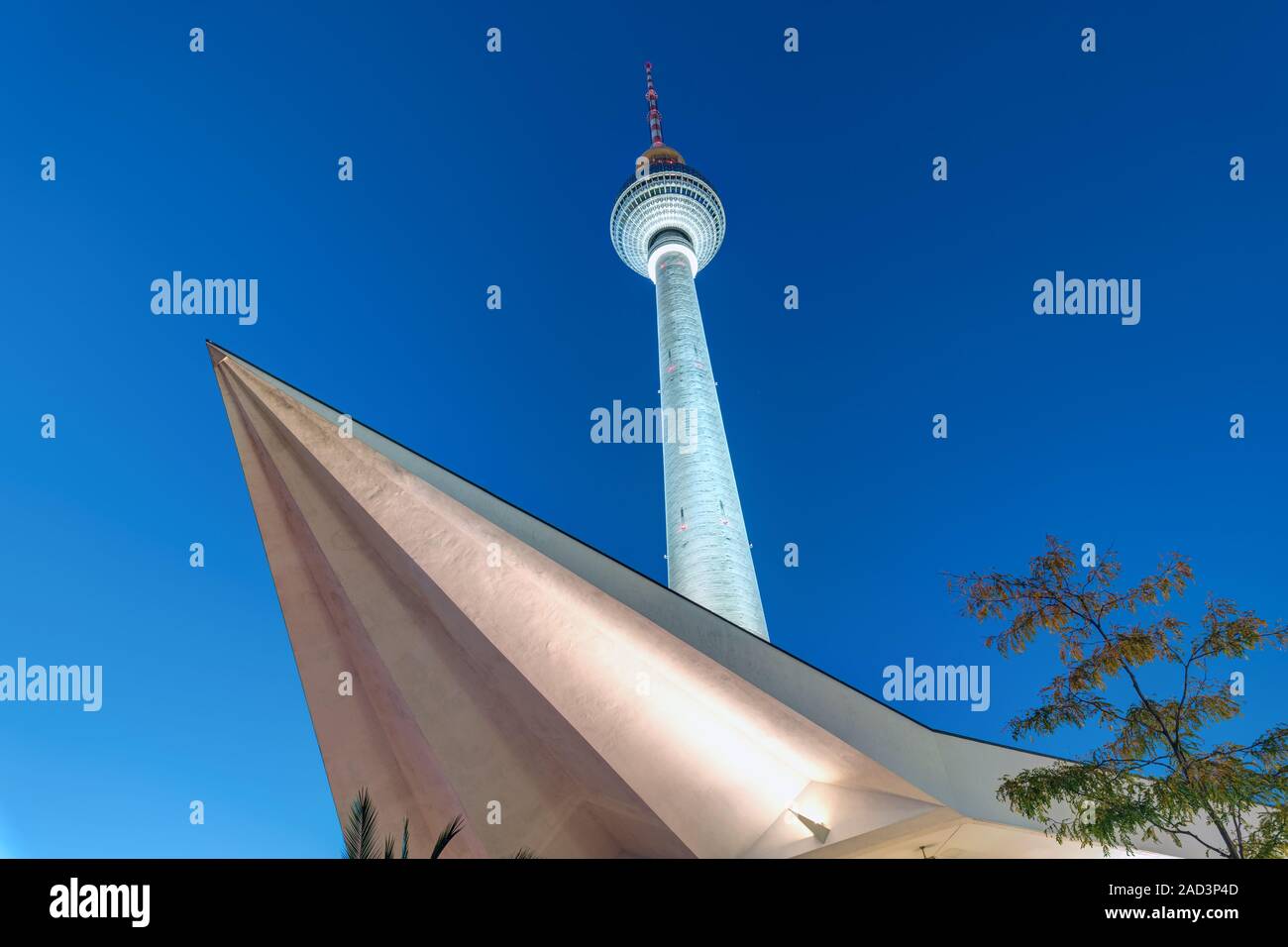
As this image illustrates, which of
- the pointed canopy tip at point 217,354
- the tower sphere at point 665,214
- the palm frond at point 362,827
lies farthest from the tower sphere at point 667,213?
the palm frond at point 362,827

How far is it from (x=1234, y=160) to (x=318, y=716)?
23134mm

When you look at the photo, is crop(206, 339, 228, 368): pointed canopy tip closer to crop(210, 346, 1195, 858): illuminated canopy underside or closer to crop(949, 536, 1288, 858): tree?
crop(210, 346, 1195, 858): illuminated canopy underside

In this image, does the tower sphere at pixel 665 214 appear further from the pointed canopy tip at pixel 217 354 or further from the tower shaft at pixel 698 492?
the pointed canopy tip at pixel 217 354

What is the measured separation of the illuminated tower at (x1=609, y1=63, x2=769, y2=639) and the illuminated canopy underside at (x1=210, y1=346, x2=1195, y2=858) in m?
12.8

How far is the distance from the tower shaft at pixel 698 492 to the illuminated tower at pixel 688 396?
39 mm

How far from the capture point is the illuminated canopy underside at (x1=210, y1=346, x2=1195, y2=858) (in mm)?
10477

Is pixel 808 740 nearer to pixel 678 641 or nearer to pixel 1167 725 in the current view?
pixel 678 641

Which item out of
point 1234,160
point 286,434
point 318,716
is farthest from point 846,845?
point 1234,160

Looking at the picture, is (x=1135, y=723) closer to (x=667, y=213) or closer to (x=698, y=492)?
(x=698, y=492)

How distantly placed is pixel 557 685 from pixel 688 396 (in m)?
22.7

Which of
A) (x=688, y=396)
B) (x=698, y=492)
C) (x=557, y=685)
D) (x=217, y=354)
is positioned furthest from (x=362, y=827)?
(x=688, y=396)

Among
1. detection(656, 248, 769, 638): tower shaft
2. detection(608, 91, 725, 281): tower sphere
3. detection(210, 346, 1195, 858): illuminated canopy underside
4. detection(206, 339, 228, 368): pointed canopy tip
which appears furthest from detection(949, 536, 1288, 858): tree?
detection(608, 91, 725, 281): tower sphere
